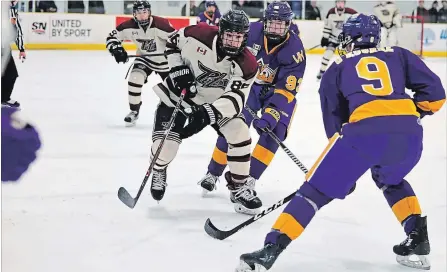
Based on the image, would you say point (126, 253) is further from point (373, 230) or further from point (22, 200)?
point (373, 230)

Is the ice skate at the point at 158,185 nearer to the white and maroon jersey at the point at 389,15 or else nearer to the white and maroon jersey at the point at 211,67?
the white and maroon jersey at the point at 211,67

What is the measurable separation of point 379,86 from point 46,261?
129 cm

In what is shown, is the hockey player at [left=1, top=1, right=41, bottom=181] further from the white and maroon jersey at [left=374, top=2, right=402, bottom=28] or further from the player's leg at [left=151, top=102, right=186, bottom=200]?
the white and maroon jersey at [left=374, top=2, right=402, bottom=28]

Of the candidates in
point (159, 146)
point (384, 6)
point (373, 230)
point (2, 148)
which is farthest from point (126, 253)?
point (384, 6)

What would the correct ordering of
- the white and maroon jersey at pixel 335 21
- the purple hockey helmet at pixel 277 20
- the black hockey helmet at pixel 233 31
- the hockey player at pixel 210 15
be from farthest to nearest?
1. the white and maroon jersey at pixel 335 21
2. the hockey player at pixel 210 15
3. the purple hockey helmet at pixel 277 20
4. the black hockey helmet at pixel 233 31

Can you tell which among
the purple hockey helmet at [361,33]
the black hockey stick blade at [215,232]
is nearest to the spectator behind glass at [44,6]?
the black hockey stick blade at [215,232]

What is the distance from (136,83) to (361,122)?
126 inches

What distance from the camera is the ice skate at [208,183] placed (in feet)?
10.7

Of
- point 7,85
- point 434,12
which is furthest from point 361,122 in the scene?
point 434,12

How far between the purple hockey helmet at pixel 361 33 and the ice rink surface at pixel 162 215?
2.63ft

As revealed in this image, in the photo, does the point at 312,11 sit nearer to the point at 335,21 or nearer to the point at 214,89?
the point at 335,21

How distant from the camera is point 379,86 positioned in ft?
6.98

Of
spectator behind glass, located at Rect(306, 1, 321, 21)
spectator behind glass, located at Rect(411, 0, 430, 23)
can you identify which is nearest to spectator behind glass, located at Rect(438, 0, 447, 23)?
spectator behind glass, located at Rect(411, 0, 430, 23)

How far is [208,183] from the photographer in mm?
3254
